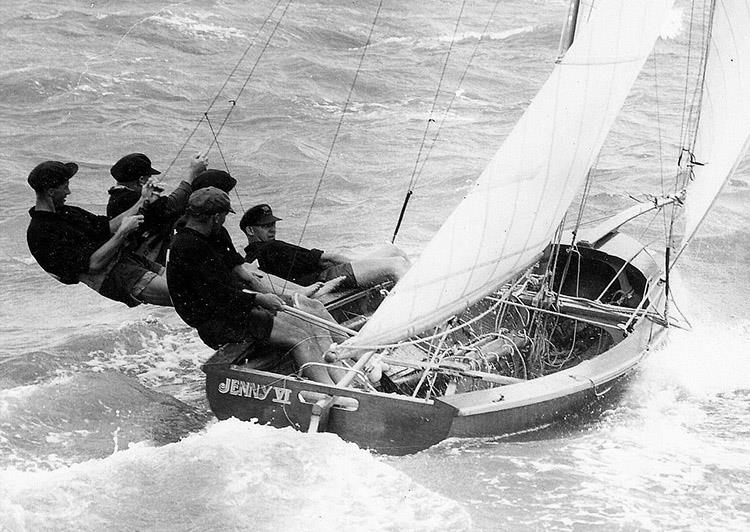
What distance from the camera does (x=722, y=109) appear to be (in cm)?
859

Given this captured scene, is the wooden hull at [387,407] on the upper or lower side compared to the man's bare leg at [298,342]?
lower

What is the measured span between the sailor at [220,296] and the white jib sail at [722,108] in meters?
3.14

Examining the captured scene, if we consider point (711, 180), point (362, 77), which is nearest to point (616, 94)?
point (711, 180)

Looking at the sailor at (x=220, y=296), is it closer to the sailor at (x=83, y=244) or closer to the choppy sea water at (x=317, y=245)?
the choppy sea water at (x=317, y=245)

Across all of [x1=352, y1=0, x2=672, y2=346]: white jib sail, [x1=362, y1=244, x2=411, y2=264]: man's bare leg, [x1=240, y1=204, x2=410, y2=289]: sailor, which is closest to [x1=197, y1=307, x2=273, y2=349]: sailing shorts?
[x1=352, y1=0, x2=672, y2=346]: white jib sail

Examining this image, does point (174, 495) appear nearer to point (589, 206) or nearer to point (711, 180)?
point (711, 180)

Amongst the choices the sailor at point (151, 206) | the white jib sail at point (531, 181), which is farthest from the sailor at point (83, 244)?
the white jib sail at point (531, 181)

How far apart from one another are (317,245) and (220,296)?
15.3 feet

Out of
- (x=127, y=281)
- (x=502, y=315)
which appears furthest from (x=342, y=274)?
(x=127, y=281)

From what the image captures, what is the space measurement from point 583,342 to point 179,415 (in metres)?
3.06

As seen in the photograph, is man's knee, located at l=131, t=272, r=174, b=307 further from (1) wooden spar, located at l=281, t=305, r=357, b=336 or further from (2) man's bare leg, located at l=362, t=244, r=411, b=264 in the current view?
(2) man's bare leg, located at l=362, t=244, r=411, b=264

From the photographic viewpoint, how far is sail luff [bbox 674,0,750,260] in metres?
8.34

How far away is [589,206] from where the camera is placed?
13.3 metres

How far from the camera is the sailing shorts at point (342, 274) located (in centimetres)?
828
